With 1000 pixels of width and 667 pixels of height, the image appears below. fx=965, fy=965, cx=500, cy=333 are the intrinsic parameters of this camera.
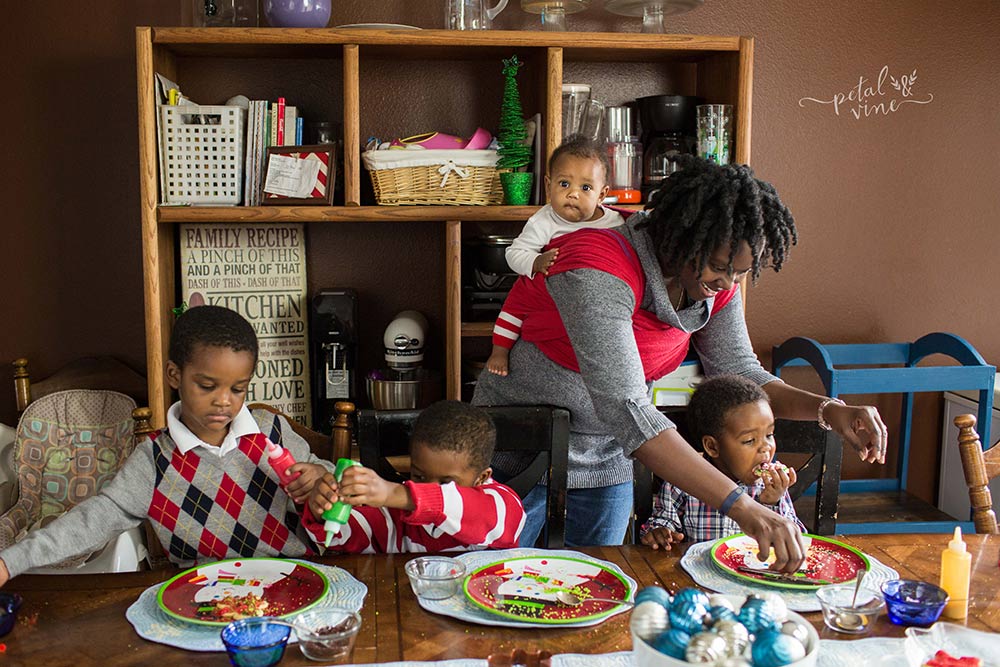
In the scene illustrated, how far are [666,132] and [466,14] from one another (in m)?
0.71

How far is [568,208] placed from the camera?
2502 mm

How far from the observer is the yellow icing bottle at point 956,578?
4.62 ft

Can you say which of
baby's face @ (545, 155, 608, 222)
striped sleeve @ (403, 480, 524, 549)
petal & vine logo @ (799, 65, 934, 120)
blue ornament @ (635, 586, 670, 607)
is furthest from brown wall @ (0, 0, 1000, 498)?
blue ornament @ (635, 586, 670, 607)

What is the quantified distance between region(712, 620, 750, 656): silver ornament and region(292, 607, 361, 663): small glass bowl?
489mm

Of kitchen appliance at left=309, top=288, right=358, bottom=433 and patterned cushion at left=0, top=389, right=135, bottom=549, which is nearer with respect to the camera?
patterned cushion at left=0, top=389, right=135, bottom=549

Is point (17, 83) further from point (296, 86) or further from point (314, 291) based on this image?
point (314, 291)

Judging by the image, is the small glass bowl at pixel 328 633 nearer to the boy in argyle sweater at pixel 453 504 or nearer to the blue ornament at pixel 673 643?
the boy in argyle sweater at pixel 453 504

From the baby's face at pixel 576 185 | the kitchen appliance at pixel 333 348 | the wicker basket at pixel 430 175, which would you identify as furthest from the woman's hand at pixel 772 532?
the kitchen appliance at pixel 333 348

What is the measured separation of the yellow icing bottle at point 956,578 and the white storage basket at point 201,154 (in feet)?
6.97

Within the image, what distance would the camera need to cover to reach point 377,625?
4.43 ft

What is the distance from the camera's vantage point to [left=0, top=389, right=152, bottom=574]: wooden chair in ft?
8.91

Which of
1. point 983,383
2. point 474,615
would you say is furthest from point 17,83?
point 983,383

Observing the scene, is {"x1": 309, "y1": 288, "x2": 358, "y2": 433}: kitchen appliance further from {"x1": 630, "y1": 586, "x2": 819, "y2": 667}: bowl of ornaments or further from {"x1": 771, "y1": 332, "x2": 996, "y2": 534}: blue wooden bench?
{"x1": 630, "y1": 586, "x2": 819, "y2": 667}: bowl of ornaments

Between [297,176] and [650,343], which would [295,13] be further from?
[650,343]
